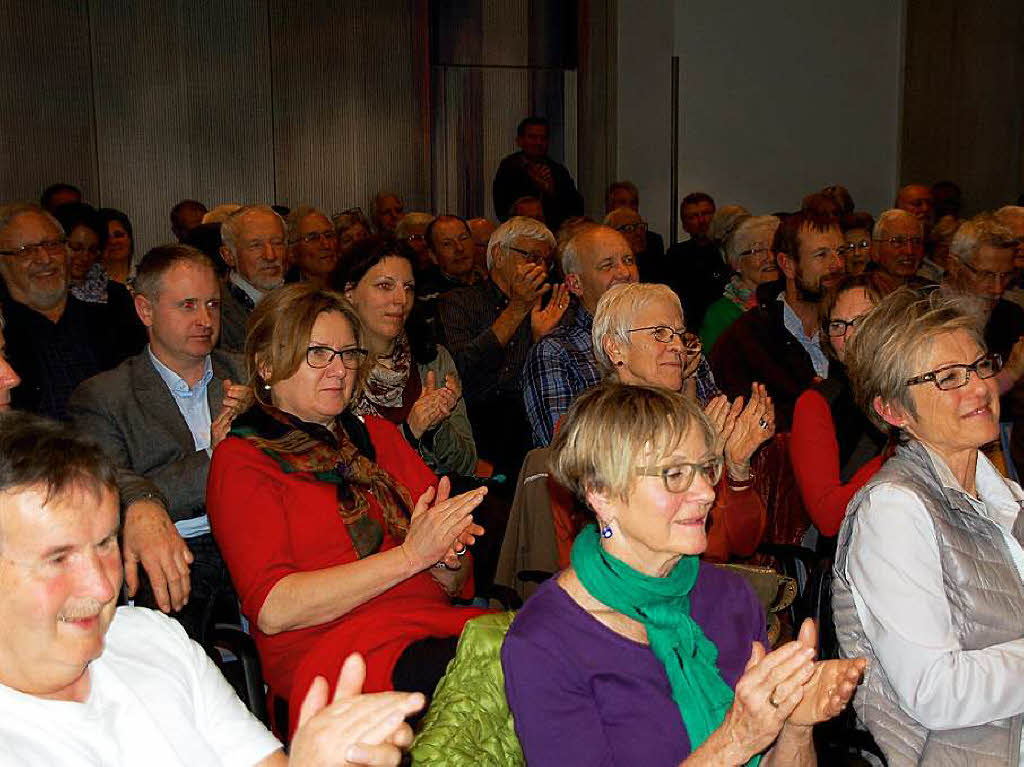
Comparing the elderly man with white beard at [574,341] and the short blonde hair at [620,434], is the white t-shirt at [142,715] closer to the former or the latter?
the short blonde hair at [620,434]

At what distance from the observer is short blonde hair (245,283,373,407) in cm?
287

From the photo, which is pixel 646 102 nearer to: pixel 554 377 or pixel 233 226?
pixel 233 226

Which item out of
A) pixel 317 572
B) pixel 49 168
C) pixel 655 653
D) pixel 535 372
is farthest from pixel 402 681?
pixel 49 168

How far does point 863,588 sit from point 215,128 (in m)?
8.20

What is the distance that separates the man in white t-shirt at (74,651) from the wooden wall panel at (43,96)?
8.08m

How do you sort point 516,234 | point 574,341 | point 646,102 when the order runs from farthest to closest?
point 646,102
point 516,234
point 574,341

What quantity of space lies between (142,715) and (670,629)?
87cm

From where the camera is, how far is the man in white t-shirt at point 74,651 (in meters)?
1.47

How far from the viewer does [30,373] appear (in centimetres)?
388

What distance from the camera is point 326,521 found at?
8.99 feet

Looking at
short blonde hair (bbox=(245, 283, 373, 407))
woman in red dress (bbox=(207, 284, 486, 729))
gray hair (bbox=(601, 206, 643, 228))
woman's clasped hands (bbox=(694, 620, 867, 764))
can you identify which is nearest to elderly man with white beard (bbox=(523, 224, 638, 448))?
woman in red dress (bbox=(207, 284, 486, 729))

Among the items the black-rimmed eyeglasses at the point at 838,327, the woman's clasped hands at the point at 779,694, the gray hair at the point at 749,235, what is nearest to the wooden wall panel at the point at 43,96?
the gray hair at the point at 749,235

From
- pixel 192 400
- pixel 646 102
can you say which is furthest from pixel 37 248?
pixel 646 102

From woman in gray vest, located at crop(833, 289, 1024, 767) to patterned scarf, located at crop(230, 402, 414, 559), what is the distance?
1.10 metres
